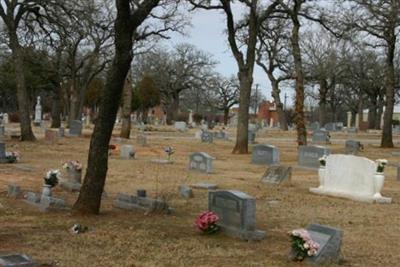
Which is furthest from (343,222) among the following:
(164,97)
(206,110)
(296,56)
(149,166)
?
(206,110)

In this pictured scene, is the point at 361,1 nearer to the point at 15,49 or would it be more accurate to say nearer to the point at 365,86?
the point at 15,49

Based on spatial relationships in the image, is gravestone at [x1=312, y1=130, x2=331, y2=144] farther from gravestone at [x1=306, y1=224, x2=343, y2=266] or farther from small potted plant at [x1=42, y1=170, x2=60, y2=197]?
gravestone at [x1=306, y1=224, x2=343, y2=266]

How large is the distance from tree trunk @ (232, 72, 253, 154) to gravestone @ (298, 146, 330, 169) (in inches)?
219

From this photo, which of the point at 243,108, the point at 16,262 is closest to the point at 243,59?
the point at 243,108

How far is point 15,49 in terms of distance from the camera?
2812 cm

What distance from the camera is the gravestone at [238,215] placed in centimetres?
838

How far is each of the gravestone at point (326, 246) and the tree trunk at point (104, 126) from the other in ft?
12.2

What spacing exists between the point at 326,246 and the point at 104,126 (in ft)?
13.5

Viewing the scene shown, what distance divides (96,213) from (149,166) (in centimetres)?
992

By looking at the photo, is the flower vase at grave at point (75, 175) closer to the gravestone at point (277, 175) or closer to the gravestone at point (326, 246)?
the gravestone at point (277, 175)

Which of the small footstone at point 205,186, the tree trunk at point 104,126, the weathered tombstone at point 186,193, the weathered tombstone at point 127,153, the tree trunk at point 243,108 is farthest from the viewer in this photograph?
the tree trunk at point 243,108

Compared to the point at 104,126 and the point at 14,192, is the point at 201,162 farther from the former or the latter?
the point at 104,126

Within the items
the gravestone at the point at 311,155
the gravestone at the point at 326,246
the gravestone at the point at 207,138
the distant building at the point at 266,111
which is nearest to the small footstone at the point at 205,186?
the gravestone at the point at 326,246

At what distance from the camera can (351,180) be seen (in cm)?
1366
